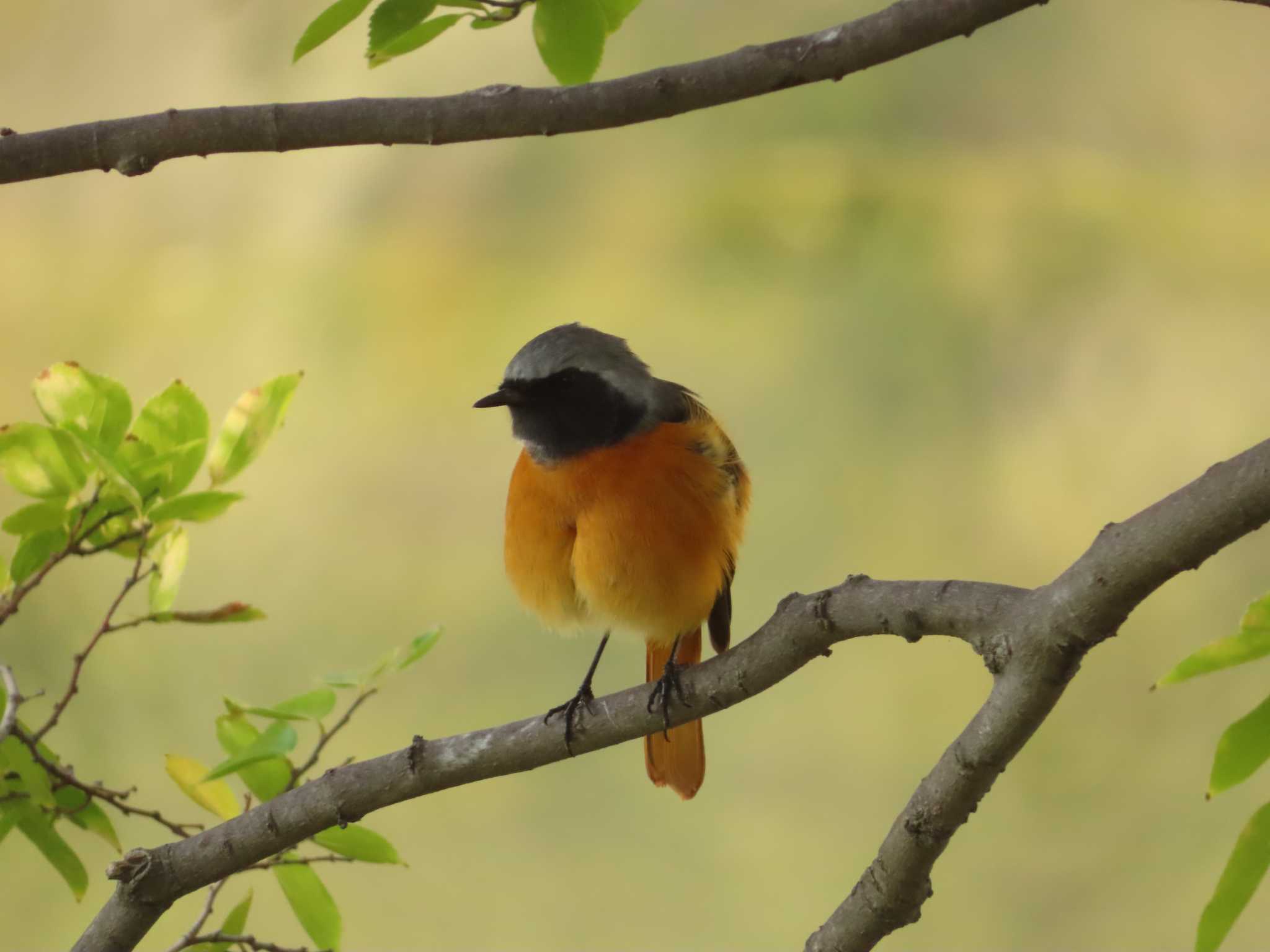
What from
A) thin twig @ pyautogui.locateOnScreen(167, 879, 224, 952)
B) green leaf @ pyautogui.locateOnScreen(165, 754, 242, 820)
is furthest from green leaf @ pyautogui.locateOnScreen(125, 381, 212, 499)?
thin twig @ pyautogui.locateOnScreen(167, 879, 224, 952)

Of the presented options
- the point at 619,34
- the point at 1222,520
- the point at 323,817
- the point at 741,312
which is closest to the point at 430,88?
the point at 619,34

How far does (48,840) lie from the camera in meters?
1.56

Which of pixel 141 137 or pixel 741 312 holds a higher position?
pixel 741 312

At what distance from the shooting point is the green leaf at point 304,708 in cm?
142

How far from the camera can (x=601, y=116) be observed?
1127 millimetres

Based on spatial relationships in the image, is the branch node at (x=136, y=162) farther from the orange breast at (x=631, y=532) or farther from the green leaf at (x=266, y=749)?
the orange breast at (x=631, y=532)

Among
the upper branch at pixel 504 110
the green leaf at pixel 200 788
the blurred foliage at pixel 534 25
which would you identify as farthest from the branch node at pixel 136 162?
the green leaf at pixel 200 788

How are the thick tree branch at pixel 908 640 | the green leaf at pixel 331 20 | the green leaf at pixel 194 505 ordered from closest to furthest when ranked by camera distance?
the thick tree branch at pixel 908 640 < the green leaf at pixel 331 20 < the green leaf at pixel 194 505

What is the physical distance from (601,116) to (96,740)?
2.33m

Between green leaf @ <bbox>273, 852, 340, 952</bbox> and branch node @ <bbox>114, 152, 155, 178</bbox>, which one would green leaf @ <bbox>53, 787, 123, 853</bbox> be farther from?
Result: branch node @ <bbox>114, 152, 155, 178</bbox>

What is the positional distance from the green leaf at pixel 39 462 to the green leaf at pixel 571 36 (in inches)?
27.2

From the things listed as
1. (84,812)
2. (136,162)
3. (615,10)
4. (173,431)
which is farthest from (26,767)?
(615,10)

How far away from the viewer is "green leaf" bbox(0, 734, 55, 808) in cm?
148

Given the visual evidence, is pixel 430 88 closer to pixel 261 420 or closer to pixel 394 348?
pixel 394 348
